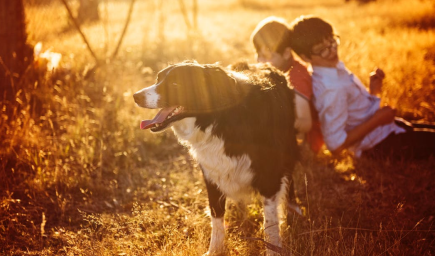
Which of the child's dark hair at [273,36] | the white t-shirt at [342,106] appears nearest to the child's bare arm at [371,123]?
the white t-shirt at [342,106]

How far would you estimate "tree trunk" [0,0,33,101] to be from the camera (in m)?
4.43

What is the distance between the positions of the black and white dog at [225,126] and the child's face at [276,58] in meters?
0.96

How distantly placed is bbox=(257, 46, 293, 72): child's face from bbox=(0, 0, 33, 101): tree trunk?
2.81 meters

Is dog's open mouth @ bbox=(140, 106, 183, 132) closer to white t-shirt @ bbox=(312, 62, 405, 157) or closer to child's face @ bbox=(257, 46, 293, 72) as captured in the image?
child's face @ bbox=(257, 46, 293, 72)

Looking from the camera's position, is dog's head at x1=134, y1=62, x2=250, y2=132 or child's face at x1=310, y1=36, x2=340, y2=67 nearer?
dog's head at x1=134, y1=62, x2=250, y2=132

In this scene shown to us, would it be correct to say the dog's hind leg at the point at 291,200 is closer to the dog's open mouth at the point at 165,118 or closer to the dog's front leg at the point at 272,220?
the dog's front leg at the point at 272,220

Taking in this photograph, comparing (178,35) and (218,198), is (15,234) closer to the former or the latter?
(218,198)

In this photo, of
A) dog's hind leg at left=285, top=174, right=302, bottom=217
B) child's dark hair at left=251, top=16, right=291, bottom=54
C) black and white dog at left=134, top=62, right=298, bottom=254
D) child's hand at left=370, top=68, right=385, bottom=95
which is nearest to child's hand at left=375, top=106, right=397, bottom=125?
child's hand at left=370, top=68, right=385, bottom=95

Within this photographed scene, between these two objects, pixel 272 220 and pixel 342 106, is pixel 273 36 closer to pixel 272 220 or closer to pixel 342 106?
pixel 342 106

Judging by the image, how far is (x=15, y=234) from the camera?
10.3 feet

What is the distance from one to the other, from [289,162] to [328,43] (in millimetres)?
1314

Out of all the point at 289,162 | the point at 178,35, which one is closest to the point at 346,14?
the point at 178,35

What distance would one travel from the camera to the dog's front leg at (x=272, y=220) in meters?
2.89

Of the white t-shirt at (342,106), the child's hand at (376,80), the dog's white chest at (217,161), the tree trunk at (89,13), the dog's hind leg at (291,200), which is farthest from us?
the tree trunk at (89,13)
